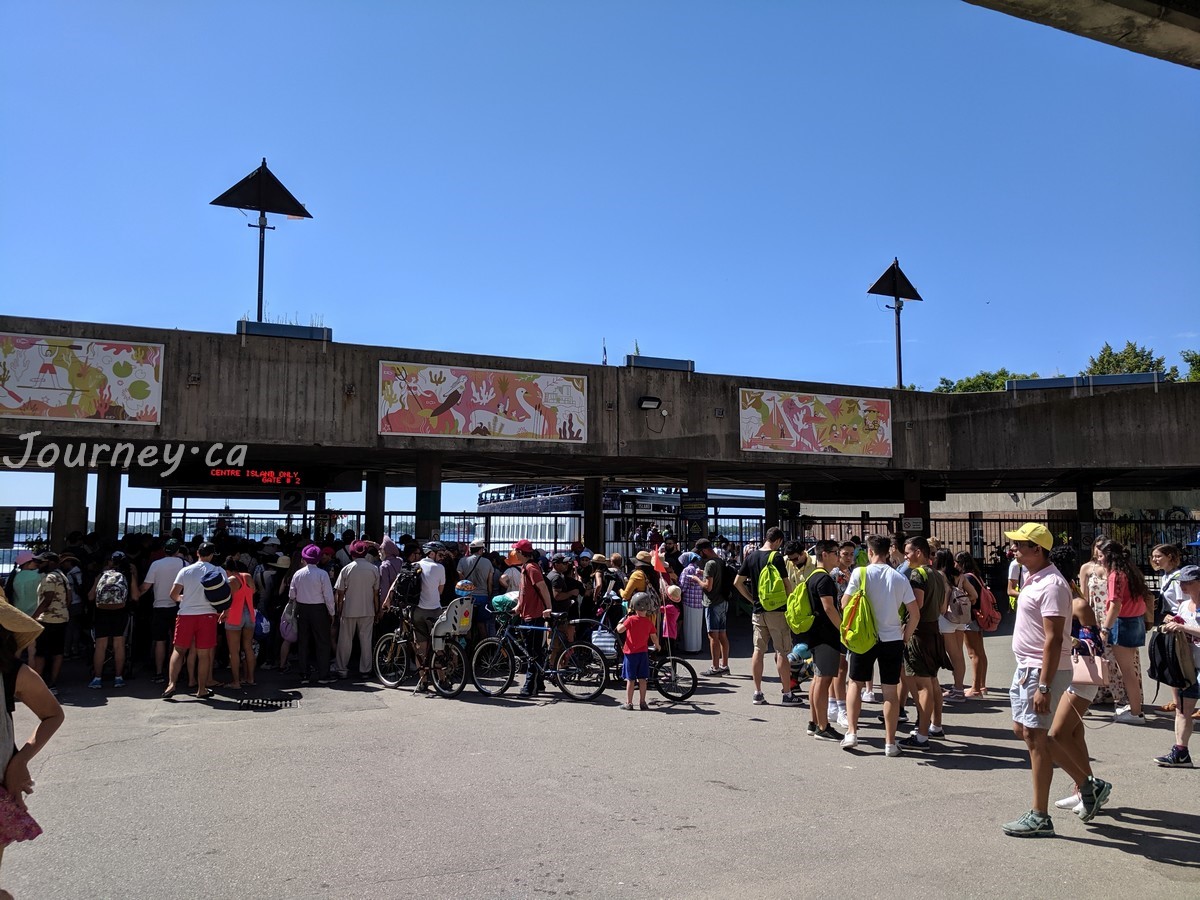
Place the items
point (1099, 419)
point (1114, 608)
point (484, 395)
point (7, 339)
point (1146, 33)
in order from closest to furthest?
1. point (1146, 33)
2. point (1114, 608)
3. point (7, 339)
4. point (484, 395)
5. point (1099, 419)

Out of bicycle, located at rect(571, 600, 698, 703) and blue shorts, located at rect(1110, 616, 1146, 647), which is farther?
bicycle, located at rect(571, 600, 698, 703)

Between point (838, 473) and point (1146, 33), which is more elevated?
point (1146, 33)

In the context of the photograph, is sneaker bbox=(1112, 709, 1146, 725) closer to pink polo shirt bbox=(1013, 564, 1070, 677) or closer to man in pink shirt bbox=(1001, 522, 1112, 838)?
man in pink shirt bbox=(1001, 522, 1112, 838)

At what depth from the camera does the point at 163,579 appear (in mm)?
11203

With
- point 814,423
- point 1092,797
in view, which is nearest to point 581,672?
point 1092,797

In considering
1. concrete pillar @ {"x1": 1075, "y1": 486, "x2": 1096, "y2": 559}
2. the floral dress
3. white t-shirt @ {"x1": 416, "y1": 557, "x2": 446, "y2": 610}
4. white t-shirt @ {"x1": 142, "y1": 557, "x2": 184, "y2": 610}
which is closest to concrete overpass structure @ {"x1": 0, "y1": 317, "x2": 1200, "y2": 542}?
concrete pillar @ {"x1": 1075, "y1": 486, "x2": 1096, "y2": 559}

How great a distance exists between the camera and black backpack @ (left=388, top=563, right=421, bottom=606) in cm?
1098

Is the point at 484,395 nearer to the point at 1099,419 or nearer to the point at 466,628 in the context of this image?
the point at 466,628

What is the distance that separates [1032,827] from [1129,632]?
14.1 feet

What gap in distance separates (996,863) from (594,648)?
580 centimetres

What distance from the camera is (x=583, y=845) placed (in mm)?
5312

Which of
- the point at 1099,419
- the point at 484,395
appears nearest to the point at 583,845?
the point at 484,395

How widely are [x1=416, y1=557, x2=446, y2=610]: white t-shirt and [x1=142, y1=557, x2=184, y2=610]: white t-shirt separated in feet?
10.2

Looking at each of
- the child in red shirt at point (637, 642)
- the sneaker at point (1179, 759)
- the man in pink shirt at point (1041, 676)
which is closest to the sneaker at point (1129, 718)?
the sneaker at point (1179, 759)
